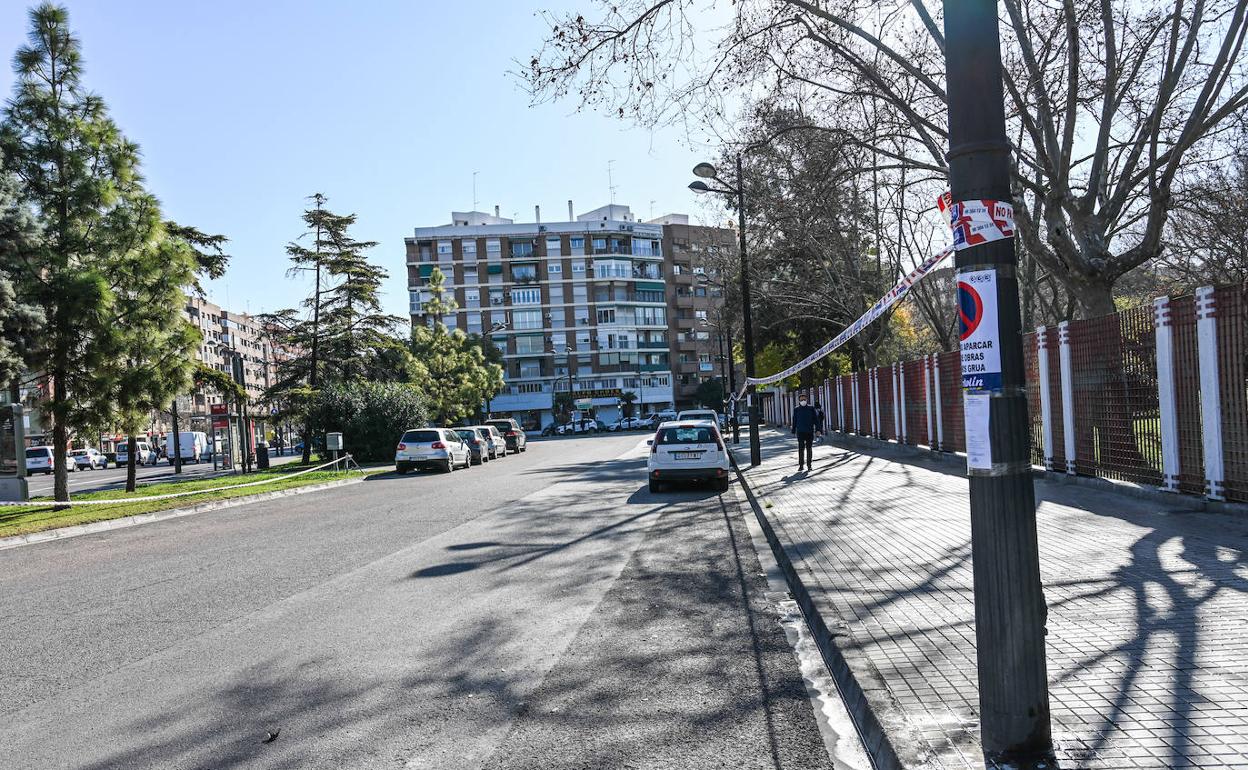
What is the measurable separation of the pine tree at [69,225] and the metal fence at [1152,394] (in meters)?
18.6

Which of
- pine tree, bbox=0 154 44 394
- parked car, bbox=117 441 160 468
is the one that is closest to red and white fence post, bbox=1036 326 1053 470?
pine tree, bbox=0 154 44 394

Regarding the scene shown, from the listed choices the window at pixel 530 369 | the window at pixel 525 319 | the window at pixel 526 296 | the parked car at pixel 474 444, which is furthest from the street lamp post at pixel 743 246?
the window at pixel 530 369

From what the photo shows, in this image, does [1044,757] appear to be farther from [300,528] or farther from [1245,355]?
[300,528]

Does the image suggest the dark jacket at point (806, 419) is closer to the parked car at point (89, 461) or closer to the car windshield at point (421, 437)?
the car windshield at point (421, 437)

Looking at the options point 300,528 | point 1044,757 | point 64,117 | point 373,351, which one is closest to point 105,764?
point 1044,757

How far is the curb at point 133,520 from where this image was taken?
1289 centimetres

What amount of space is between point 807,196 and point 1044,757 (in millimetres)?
15843

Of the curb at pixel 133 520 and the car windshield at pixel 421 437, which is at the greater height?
the car windshield at pixel 421 437

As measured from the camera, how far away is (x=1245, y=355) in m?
8.52

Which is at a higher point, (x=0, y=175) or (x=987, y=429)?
(x=0, y=175)

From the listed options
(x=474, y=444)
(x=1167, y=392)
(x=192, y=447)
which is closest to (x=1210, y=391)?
(x=1167, y=392)

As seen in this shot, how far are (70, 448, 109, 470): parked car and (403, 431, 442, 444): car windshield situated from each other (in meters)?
40.7

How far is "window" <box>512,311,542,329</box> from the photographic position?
88.3 m

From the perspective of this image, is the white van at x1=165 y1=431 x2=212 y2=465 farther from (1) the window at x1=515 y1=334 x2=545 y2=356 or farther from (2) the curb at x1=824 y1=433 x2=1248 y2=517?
(2) the curb at x1=824 y1=433 x2=1248 y2=517
